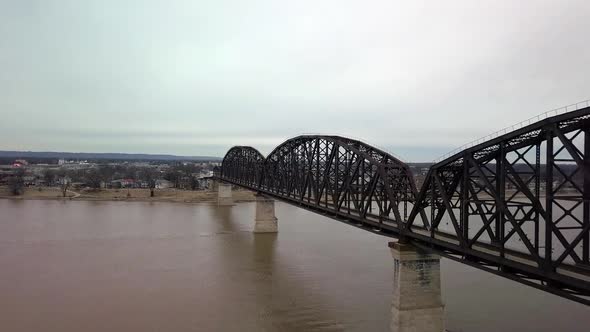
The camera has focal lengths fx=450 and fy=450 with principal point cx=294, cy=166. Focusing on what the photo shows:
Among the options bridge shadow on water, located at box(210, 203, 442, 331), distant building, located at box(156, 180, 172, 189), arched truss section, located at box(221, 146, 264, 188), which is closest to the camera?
bridge shadow on water, located at box(210, 203, 442, 331)

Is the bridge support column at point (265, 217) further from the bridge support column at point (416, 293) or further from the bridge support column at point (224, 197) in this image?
the bridge support column at point (224, 197)

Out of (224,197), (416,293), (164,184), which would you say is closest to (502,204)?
(416,293)

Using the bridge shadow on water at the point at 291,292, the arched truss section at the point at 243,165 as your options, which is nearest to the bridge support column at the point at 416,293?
the bridge shadow on water at the point at 291,292

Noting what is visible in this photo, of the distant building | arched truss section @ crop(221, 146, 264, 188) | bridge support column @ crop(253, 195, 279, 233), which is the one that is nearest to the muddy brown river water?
bridge support column @ crop(253, 195, 279, 233)

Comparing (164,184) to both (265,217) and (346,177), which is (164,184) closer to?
(265,217)

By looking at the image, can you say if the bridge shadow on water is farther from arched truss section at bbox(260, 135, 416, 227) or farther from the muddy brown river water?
arched truss section at bbox(260, 135, 416, 227)

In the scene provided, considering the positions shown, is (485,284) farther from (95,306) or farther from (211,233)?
(211,233)
